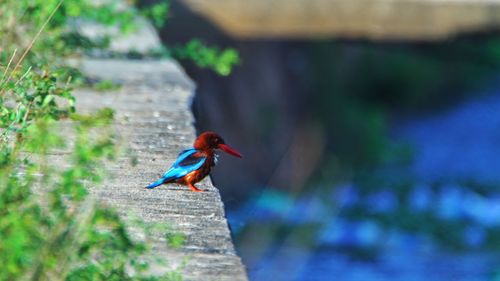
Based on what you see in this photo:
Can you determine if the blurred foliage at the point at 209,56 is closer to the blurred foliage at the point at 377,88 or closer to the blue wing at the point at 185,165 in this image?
the blue wing at the point at 185,165

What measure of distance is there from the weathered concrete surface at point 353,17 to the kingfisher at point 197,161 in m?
7.59

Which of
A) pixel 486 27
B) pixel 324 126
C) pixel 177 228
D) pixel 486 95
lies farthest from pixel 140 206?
Result: pixel 486 95

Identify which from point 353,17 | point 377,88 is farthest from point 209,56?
point 377,88

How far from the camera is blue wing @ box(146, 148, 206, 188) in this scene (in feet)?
14.6

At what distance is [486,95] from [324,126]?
4.94m

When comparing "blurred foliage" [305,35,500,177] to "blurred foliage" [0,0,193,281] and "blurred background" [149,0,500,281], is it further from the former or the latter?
"blurred foliage" [0,0,193,281]

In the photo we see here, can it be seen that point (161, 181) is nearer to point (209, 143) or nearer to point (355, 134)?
point (209, 143)

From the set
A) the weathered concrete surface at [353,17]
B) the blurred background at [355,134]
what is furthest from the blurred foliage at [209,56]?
the weathered concrete surface at [353,17]

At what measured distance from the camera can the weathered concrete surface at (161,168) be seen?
3.85 m

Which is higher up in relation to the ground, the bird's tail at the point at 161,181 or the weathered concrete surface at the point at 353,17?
the bird's tail at the point at 161,181

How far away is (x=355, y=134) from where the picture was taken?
16.6m

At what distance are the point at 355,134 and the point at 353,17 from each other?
15.7 ft

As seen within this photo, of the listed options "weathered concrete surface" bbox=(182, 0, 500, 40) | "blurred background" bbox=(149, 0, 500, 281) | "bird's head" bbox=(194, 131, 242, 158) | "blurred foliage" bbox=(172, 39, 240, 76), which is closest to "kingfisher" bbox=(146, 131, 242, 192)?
"bird's head" bbox=(194, 131, 242, 158)

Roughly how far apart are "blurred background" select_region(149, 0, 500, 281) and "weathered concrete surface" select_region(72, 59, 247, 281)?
6.88 feet
